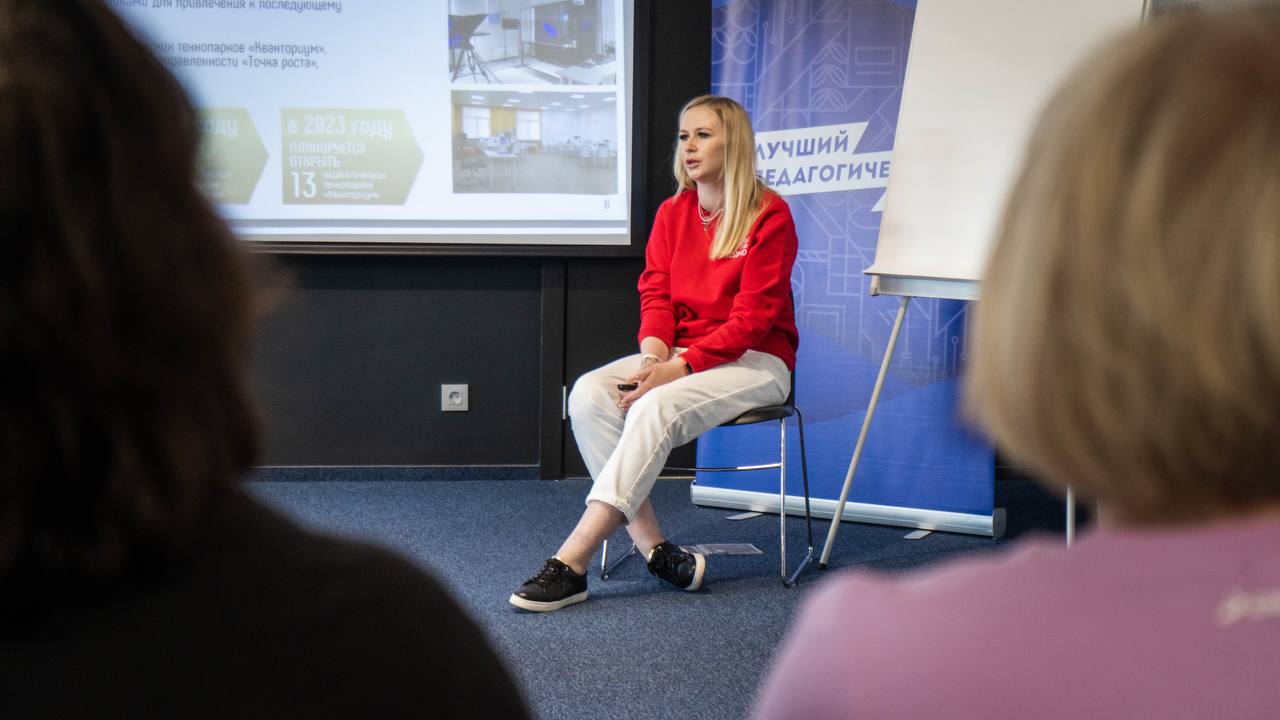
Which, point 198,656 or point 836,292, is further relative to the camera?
point 836,292

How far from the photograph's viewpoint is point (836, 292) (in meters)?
3.59

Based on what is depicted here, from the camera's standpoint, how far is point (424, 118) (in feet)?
12.8

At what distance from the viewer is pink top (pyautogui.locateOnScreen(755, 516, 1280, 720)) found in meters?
0.43

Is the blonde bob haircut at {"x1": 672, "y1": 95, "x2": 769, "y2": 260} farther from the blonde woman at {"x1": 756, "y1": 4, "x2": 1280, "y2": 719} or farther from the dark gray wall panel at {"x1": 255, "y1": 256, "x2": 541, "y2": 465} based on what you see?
the blonde woman at {"x1": 756, "y1": 4, "x2": 1280, "y2": 719}

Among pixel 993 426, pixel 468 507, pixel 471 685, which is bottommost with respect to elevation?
pixel 468 507

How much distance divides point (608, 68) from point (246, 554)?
3598 millimetres

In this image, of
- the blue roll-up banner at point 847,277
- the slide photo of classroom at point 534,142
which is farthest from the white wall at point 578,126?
the blue roll-up banner at point 847,277

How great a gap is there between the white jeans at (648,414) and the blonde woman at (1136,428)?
2.16m

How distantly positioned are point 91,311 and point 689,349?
96.0 inches

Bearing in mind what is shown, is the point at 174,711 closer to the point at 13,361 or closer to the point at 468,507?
the point at 13,361

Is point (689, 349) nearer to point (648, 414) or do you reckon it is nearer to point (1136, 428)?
point (648, 414)

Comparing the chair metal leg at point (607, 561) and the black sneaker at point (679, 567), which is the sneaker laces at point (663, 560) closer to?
the black sneaker at point (679, 567)

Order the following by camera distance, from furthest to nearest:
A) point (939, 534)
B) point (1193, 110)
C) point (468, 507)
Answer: point (468, 507) < point (939, 534) < point (1193, 110)

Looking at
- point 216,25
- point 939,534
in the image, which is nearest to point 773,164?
point 939,534
